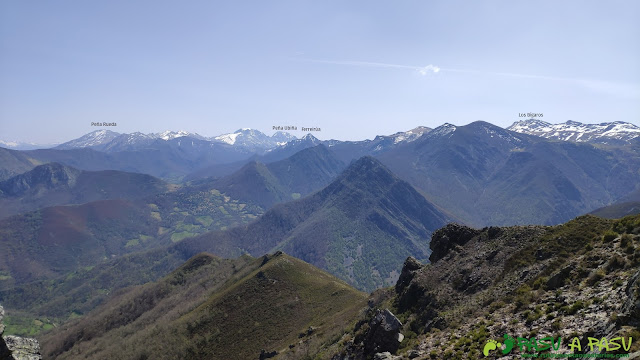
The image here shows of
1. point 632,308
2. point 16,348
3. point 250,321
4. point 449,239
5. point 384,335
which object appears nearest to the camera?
point 632,308

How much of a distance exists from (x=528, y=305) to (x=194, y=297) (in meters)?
204

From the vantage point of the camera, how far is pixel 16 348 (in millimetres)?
31906

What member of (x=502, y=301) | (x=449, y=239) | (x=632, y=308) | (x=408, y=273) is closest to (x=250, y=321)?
(x=408, y=273)

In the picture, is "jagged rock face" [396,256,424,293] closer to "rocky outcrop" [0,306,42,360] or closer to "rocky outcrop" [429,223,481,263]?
"rocky outcrop" [429,223,481,263]

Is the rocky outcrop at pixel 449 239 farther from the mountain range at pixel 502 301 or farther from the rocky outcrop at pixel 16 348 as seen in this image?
the rocky outcrop at pixel 16 348

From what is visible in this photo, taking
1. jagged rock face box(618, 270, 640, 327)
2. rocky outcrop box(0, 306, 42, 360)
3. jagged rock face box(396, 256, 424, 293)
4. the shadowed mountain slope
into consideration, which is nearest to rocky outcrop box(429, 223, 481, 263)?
jagged rock face box(396, 256, 424, 293)

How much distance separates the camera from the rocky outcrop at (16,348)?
99.1 ft

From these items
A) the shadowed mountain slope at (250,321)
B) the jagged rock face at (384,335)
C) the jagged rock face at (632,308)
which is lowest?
the shadowed mountain slope at (250,321)

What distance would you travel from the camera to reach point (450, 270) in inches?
2498

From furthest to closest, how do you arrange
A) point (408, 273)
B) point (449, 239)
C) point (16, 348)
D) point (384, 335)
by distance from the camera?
point (449, 239)
point (408, 273)
point (384, 335)
point (16, 348)

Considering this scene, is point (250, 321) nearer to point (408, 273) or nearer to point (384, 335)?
point (408, 273)

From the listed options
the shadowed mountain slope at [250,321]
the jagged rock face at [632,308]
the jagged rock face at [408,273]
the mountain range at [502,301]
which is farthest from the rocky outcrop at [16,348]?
the shadowed mountain slope at [250,321]

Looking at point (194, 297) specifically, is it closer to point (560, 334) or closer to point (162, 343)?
point (162, 343)

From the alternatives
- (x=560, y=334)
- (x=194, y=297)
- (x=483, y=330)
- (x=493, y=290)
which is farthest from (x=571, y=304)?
(x=194, y=297)
